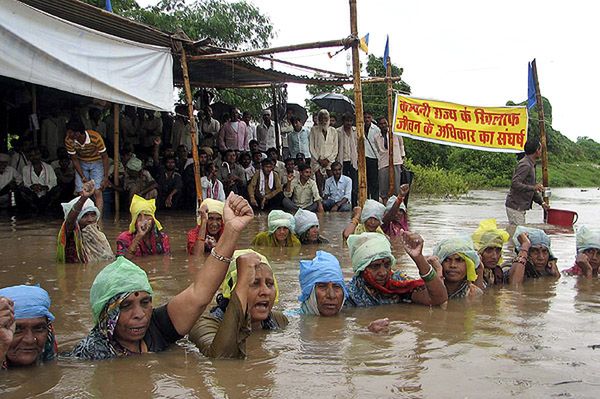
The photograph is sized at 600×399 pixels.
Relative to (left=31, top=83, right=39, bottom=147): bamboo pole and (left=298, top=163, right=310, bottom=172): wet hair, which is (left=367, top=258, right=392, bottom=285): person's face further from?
(left=31, top=83, right=39, bottom=147): bamboo pole

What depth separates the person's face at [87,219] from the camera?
7203mm

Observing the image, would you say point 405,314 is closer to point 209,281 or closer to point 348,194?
point 209,281

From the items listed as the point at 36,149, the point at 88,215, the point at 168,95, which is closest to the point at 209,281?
the point at 88,215

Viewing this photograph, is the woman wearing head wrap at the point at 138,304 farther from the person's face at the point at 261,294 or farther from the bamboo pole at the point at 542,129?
the bamboo pole at the point at 542,129

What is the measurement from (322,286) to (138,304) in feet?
5.30

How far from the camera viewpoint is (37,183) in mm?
11758

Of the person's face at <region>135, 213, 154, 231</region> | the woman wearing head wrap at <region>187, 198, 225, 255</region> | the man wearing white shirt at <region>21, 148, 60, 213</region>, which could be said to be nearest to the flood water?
the person's face at <region>135, 213, 154, 231</region>

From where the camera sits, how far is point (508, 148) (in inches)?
489

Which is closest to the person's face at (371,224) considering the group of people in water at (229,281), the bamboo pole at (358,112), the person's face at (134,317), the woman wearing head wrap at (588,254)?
the group of people in water at (229,281)

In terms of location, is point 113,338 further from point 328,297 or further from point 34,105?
point 34,105

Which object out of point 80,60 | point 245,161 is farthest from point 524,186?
point 80,60

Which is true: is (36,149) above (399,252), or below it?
above

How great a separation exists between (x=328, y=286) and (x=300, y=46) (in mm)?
5618

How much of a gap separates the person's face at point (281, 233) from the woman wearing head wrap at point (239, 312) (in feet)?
13.5
